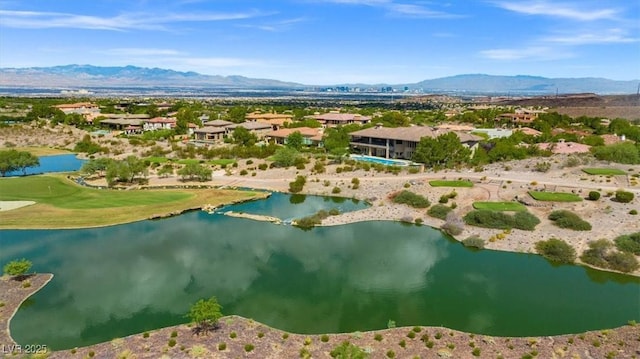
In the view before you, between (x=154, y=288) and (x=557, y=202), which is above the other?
(x=557, y=202)

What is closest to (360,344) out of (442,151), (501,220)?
(501,220)

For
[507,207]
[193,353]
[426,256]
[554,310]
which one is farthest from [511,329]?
[507,207]

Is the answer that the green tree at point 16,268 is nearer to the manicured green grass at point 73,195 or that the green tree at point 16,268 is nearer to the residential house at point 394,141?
the manicured green grass at point 73,195

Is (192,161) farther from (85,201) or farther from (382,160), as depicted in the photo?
(382,160)

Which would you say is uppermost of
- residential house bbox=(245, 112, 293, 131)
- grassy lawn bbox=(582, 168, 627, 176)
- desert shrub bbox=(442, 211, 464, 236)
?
residential house bbox=(245, 112, 293, 131)

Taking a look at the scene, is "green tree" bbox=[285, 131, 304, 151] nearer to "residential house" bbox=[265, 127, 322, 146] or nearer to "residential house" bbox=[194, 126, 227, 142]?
"residential house" bbox=[265, 127, 322, 146]

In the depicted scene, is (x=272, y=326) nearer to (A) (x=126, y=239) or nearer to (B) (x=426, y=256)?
(B) (x=426, y=256)

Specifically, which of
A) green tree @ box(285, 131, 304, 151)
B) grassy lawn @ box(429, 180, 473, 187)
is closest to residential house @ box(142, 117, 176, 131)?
green tree @ box(285, 131, 304, 151)
